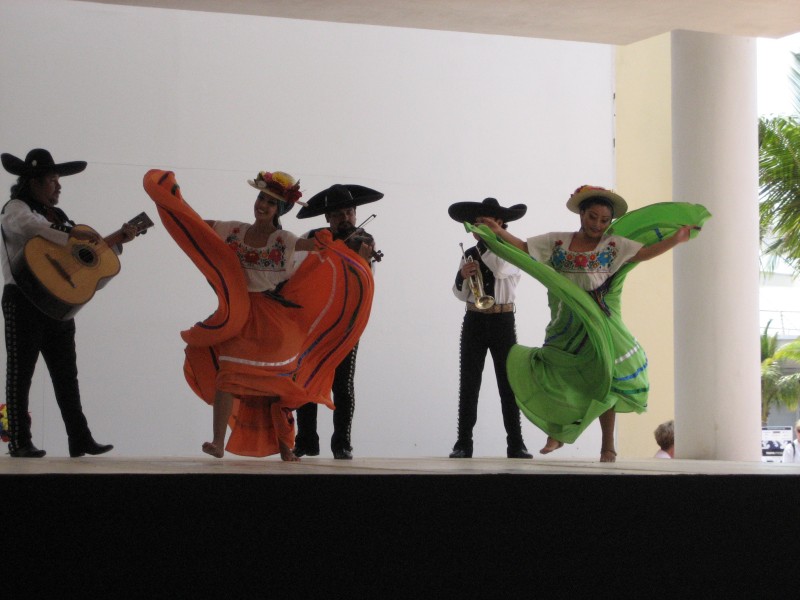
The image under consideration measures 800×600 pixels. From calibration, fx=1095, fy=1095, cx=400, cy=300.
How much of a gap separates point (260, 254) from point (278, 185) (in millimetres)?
315

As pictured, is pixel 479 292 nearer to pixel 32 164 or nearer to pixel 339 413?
pixel 339 413

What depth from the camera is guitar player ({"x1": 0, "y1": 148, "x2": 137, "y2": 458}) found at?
15.8 feet

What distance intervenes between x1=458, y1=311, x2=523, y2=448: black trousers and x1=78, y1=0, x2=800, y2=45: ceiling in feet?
5.77

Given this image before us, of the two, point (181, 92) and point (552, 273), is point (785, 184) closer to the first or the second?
point (181, 92)

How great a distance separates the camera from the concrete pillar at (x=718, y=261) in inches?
279

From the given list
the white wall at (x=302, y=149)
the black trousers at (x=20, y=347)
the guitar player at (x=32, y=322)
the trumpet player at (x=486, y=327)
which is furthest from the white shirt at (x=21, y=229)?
the white wall at (x=302, y=149)

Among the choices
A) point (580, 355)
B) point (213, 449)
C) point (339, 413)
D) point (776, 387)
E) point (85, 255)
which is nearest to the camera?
point (213, 449)

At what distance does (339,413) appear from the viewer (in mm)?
5562

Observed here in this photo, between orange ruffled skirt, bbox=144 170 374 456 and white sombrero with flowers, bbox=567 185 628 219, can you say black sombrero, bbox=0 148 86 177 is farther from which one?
white sombrero with flowers, bbox=567 185 628 219

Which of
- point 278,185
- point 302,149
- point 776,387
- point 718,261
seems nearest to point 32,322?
point 278,185

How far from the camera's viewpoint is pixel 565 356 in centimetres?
520

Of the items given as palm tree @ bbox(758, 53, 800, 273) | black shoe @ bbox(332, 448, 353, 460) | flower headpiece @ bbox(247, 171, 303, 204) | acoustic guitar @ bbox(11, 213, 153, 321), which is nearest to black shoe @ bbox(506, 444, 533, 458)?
black shoe @ bbox(332, 448, 353, 460)
